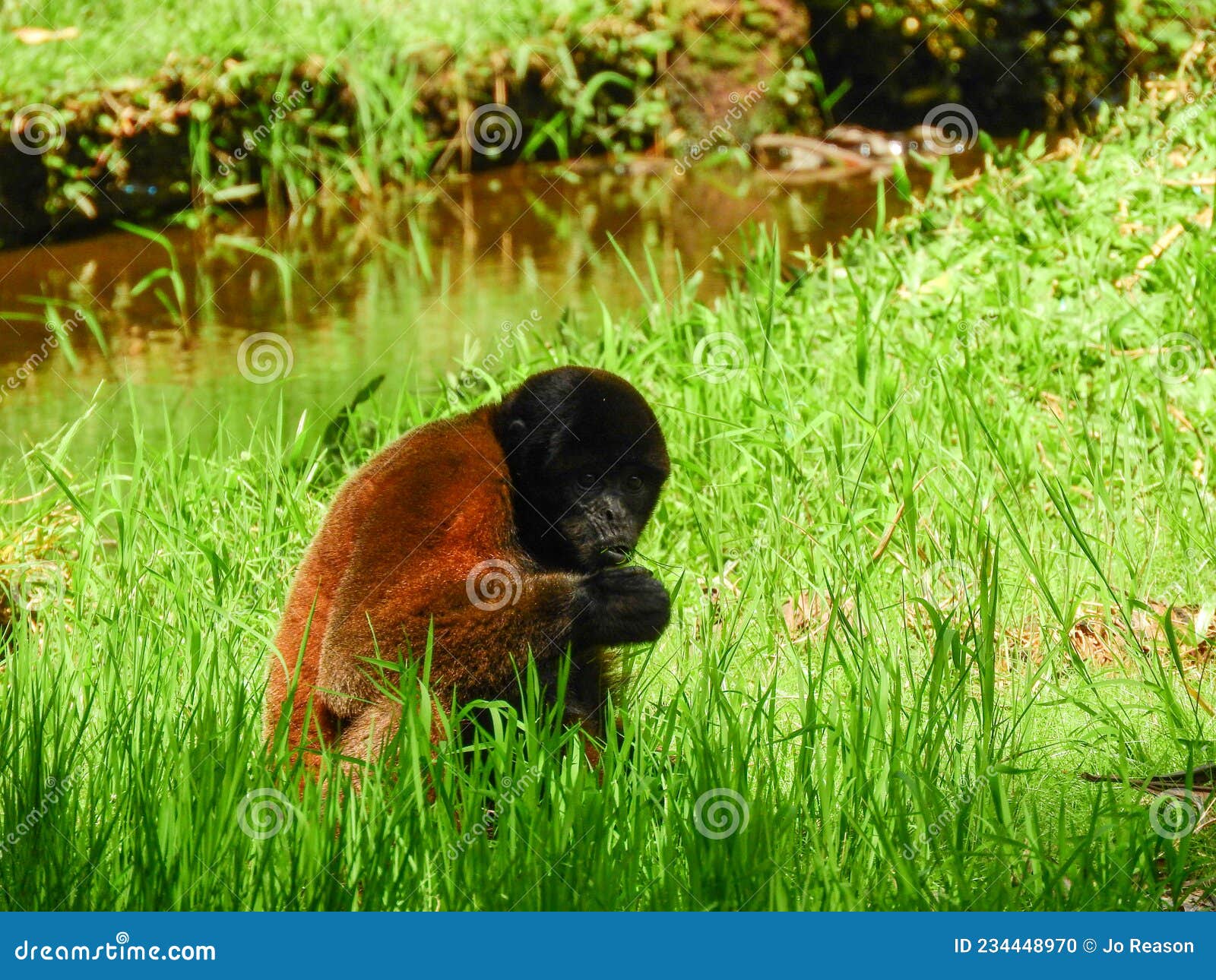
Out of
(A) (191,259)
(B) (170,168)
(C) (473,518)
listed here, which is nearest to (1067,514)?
(C) (473,518)

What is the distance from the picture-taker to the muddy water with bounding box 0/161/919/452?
7445 millimetres

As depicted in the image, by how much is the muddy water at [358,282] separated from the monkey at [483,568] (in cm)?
255

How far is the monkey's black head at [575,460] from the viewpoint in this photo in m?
4.21

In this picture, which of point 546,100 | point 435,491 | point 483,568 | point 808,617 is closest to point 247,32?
point 546,100

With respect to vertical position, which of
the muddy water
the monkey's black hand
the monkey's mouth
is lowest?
the monkey's black hand

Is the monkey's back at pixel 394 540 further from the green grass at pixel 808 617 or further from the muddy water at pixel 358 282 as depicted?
the muddy water at pixel 358 282

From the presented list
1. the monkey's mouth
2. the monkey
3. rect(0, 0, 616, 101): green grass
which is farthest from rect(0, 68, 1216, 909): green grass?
rect(0, 0, 616, 101): green grass

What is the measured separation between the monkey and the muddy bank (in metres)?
6.00

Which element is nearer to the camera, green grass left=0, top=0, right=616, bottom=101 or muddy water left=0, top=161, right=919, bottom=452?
muddy water left=0, top=161, right=919, bottom=452

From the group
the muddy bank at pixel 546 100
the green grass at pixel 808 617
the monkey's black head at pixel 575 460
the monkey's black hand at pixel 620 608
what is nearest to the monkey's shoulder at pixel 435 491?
the monkey's black head at pixel 575 460

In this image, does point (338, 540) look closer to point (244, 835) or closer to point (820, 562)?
point (244, 835)

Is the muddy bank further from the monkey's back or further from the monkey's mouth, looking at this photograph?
the monkey's mouth

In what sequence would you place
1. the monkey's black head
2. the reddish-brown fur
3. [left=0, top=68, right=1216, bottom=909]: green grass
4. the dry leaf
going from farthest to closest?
the dry leaf < the monkey's black head < the reddish-brown fur < [left=0, top=68, right=1216, bottom=909]: green grass

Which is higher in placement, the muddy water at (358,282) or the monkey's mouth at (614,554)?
the muddy water at (358,282)
